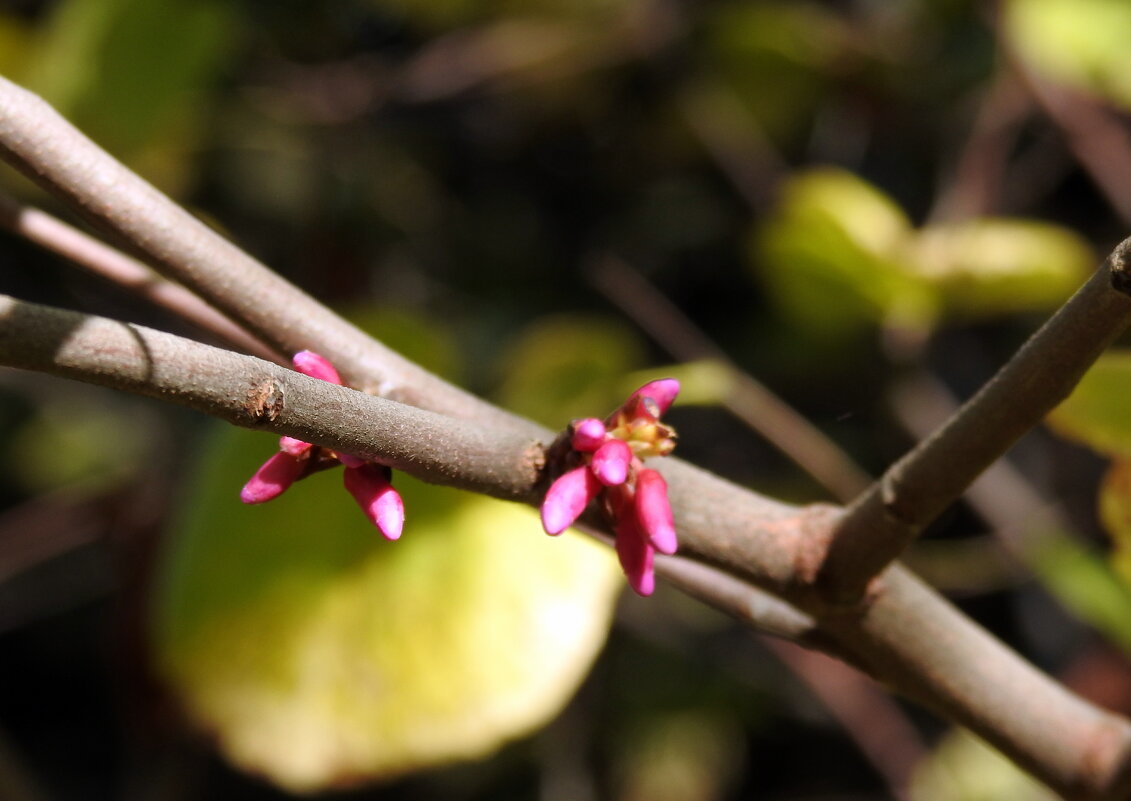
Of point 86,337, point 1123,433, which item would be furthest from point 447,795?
point 86,337

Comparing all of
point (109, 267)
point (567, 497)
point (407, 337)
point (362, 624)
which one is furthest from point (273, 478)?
point (407, 337)

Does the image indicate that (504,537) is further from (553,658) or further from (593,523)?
(593,523)

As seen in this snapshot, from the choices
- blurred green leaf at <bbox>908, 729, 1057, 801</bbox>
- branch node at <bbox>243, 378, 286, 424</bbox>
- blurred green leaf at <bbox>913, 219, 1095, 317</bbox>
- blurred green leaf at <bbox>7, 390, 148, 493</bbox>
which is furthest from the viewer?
blurred green leaf at <bbox>7, 390, 148, 493</bbox>

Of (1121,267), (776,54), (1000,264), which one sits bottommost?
(776,54)

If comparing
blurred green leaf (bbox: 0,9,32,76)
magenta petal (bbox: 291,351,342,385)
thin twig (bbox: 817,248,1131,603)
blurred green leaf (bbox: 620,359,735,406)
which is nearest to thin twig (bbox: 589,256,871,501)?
blurred green leaf (bbox: 620,359,735,406)

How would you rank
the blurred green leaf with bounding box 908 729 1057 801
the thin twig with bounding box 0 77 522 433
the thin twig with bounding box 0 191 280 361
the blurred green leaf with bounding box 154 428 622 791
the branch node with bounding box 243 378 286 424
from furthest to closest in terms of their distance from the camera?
the blurred green leaf with bounding box 908 729 1057 801
the blurred green leaf with bounding box 154 428 622 791
the thin twig with bounding box 0 191 280 361
the thin twig with bounding box 0 77 522 433
the branch node with bounding box 243 378 286 424

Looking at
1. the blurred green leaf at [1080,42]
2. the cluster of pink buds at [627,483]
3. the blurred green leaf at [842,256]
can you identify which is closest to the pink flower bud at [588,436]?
the cluster of pink buds at [627,483]

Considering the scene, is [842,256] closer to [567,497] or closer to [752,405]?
[752,405]

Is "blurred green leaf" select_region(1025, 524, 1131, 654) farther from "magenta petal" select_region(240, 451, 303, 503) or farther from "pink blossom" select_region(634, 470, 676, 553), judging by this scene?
"magenta petal" select_region(240, 451, 303, 503)
